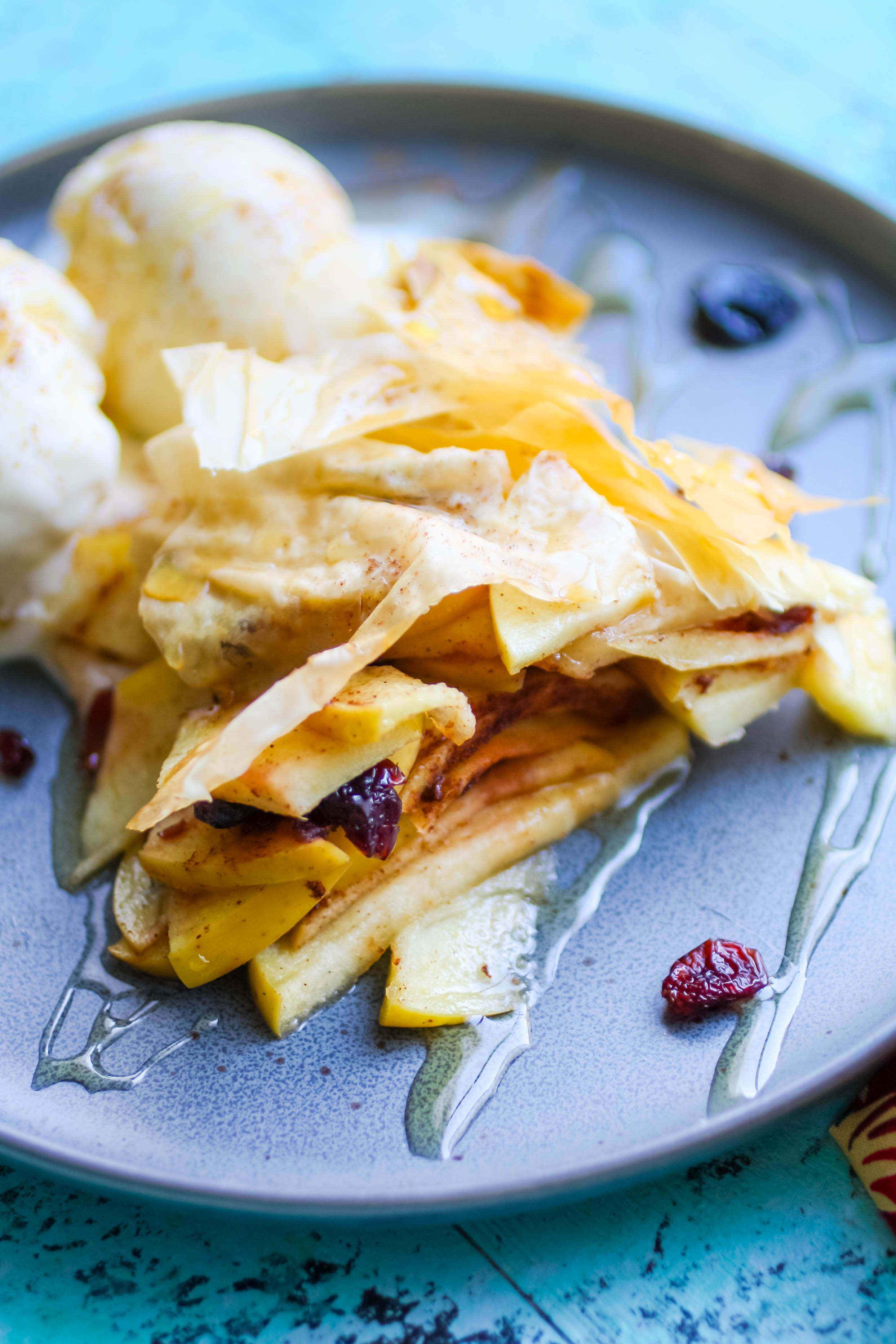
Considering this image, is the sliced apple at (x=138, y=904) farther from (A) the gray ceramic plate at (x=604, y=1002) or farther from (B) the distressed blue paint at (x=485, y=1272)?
(B) the distressed blue paint at (x=485, y=1272)

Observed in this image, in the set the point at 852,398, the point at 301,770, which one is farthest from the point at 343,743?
the point at 852,398

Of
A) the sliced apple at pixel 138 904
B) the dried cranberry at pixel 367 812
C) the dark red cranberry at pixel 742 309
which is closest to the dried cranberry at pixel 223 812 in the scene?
the dried cranberry at pixel 367 812

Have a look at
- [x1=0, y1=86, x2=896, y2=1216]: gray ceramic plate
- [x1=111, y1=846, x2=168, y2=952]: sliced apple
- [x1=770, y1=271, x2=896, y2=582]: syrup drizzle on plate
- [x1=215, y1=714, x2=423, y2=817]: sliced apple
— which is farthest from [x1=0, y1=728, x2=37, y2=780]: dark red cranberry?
[x1=770, y1=271, x2=896, y2=582]: syrup drizzle on plate

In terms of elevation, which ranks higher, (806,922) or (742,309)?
(742,309)

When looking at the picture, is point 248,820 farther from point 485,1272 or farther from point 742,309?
point 742,309

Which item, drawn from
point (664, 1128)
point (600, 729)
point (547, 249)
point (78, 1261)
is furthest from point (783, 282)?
point (78, 1261)

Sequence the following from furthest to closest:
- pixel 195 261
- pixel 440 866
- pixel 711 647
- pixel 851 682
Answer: pixel 195 261, pixel 851 682, pixel 711 647, pixel 440 866

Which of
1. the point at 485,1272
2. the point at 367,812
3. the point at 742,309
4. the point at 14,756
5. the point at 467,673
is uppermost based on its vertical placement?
the point at 742,309
